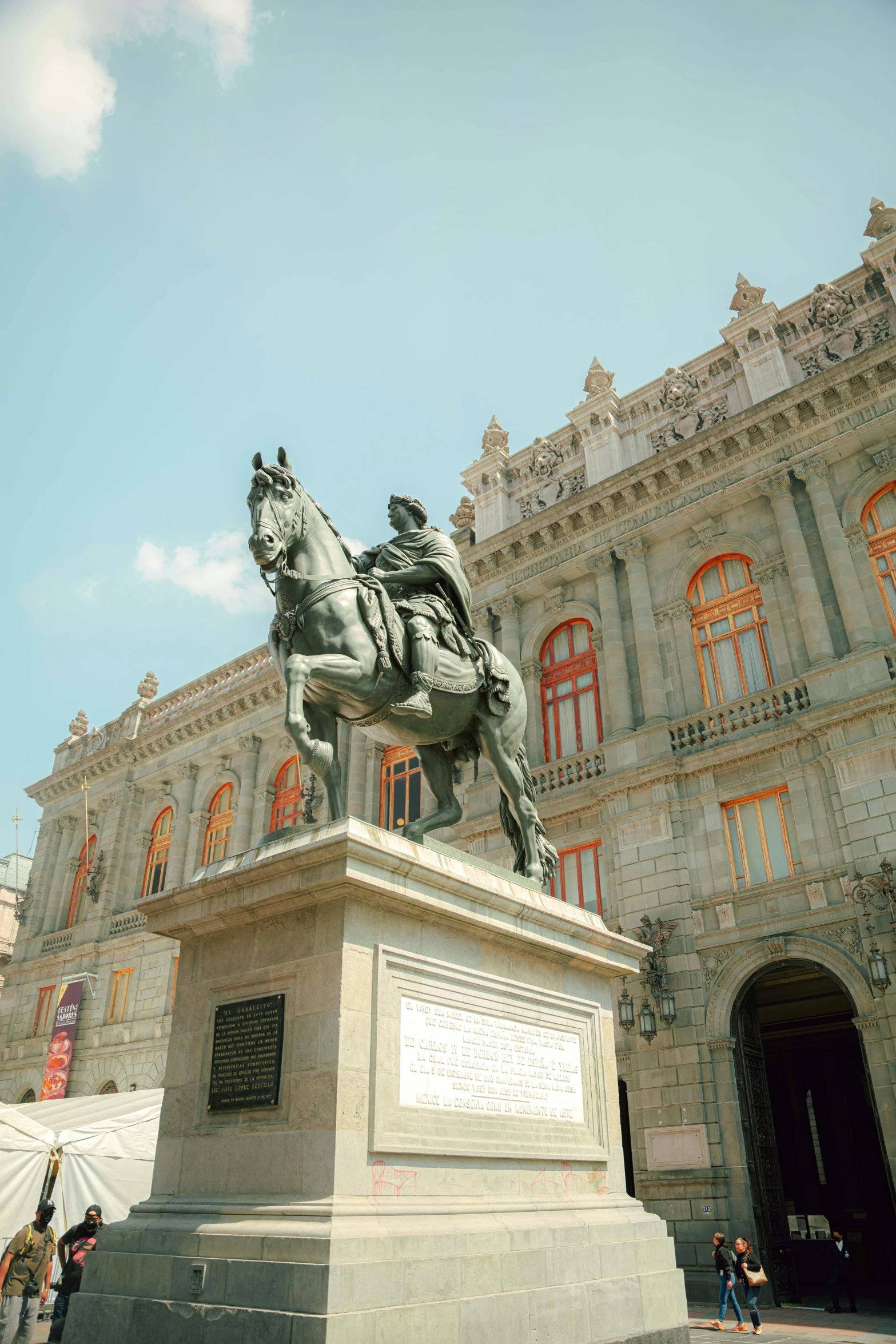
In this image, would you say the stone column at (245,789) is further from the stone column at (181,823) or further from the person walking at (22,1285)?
the person walking at (22,1285)

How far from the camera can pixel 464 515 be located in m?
30.0

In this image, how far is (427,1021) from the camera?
6590mm

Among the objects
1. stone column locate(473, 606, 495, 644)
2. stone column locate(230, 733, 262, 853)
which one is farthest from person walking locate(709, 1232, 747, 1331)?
stone column locate(230, 733, 262, 853)

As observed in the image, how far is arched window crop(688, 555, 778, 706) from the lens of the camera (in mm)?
21156

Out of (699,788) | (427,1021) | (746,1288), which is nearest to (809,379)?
(699,788)

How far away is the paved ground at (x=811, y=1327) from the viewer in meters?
12.3

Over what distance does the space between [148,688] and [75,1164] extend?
28.3 meters

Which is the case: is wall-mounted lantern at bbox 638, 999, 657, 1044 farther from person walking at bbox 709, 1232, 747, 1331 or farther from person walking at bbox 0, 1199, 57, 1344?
person walking at bbox 0, 1199, 57, 1344

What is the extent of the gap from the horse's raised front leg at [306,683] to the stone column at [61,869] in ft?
115

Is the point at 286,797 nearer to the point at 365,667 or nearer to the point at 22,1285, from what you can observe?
the point at 22,1285

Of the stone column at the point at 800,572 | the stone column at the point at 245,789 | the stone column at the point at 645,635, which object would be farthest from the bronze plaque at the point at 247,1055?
the stone column at the point at 245,789

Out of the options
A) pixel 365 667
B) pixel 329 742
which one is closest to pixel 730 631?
pixel 365 667

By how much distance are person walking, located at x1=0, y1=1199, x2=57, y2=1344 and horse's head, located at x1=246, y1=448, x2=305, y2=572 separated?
6.87 m

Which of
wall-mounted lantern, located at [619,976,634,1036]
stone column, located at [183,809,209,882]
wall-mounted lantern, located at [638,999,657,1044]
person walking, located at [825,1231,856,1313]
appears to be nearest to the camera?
person walking, located at [825,1231,856,1313]
